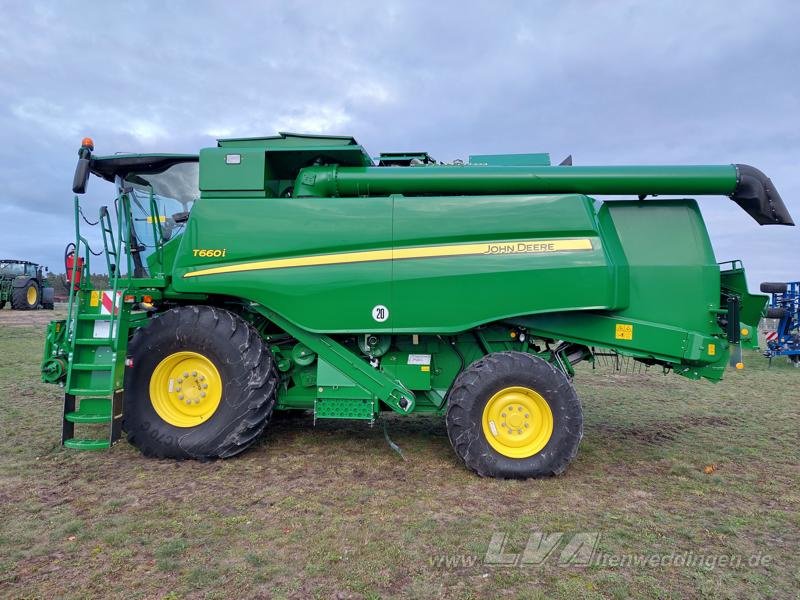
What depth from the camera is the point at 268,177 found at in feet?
16.5

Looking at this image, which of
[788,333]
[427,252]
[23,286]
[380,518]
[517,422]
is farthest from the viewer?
[23,286]

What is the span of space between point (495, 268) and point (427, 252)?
0.61 meters

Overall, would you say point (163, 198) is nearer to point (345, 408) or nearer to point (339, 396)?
point (339, 396)

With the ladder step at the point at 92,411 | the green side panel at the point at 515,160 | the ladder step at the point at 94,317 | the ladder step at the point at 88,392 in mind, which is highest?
the green side panel at the point at 515,160

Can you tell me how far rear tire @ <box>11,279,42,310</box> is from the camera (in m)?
22.4

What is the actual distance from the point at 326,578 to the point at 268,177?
3.59m

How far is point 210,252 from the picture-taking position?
4738mm

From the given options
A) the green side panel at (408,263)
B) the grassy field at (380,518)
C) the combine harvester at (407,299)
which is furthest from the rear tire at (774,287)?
the green side panel at (408,263)

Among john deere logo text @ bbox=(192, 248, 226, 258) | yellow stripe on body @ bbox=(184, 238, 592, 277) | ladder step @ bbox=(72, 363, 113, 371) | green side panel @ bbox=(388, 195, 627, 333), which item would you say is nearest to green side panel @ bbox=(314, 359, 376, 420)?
green side panel @ bbox=(388, 195, 627, 333)

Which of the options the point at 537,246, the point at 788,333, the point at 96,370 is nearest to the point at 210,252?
the point at 96,370

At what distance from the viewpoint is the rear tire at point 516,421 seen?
4.36 m

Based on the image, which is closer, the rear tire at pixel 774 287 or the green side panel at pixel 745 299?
the green side panel at pixel 745 299

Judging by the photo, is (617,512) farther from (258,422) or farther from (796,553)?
(258,422)

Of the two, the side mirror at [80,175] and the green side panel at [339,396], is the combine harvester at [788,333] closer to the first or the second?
the green side panel at [339,396]
